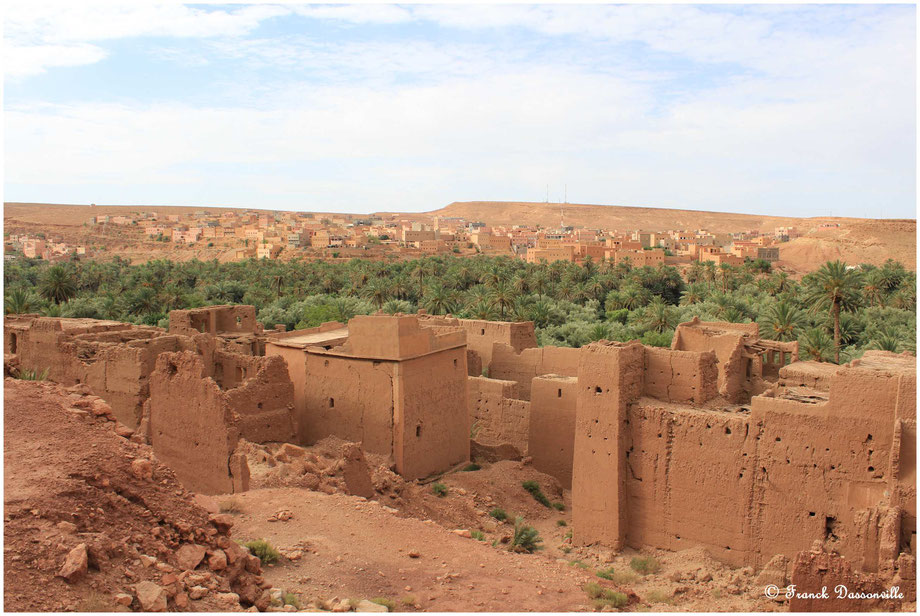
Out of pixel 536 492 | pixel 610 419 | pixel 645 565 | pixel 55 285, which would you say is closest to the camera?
pixel 645 565

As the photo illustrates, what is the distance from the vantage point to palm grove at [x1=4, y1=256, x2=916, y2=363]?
3023 centimetres

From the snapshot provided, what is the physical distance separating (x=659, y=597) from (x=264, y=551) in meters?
5.83

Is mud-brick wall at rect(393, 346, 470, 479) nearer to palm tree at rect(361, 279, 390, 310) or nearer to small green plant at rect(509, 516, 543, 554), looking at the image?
small green plant at rect(509, 516, 543, 554)

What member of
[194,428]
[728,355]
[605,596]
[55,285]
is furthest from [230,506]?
[55,285]

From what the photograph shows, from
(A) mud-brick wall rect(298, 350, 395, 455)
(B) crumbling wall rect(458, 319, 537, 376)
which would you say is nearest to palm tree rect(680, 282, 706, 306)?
(B) crumbling wall rect(458, 319, 537, 376)

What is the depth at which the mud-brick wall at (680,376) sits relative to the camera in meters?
13.8

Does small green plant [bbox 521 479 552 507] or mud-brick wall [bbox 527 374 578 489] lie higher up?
mud-brick wall [bbox 527 374 578 489]

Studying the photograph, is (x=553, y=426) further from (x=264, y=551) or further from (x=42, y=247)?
(x=42, y=247)

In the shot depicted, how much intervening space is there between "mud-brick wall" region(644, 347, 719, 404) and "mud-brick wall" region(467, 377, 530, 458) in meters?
4.91

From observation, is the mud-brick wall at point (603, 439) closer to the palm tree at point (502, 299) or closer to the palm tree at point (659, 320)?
the palm tree at point (659, 320)

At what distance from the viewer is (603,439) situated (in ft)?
44.8

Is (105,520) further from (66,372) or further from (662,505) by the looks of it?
(66,372)

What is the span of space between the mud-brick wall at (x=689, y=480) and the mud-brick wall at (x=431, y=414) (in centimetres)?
462

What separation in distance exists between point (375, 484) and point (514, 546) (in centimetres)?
291
